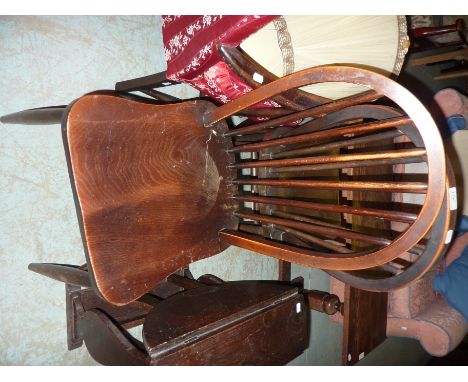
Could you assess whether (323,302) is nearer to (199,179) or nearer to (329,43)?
(199,179)

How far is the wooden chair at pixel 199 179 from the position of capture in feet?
2.40

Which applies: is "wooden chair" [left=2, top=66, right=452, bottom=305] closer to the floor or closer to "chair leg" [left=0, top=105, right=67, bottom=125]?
"chair leg" [left=0, top=105, right=67, bottom=125]

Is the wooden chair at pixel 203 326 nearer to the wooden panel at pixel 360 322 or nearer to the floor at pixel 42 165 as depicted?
the floor at pixel 42 165

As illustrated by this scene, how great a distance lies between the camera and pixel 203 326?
101cm

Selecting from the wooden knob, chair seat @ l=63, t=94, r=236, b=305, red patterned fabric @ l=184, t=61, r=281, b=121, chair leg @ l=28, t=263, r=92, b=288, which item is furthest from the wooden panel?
chair leg @ l=28, t=263, r=92, b=288

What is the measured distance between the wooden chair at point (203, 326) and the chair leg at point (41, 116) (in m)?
0.44

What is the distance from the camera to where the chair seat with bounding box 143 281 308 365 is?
0.96 metres

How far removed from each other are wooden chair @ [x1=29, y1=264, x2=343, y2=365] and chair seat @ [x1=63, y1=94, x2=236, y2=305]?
16 cm

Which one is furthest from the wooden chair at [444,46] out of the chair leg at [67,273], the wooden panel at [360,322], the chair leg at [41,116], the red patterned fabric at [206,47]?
the chair leg at [67,273]

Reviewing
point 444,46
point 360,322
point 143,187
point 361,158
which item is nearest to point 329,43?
point 361,158

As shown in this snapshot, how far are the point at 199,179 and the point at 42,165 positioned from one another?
2.28 ft
